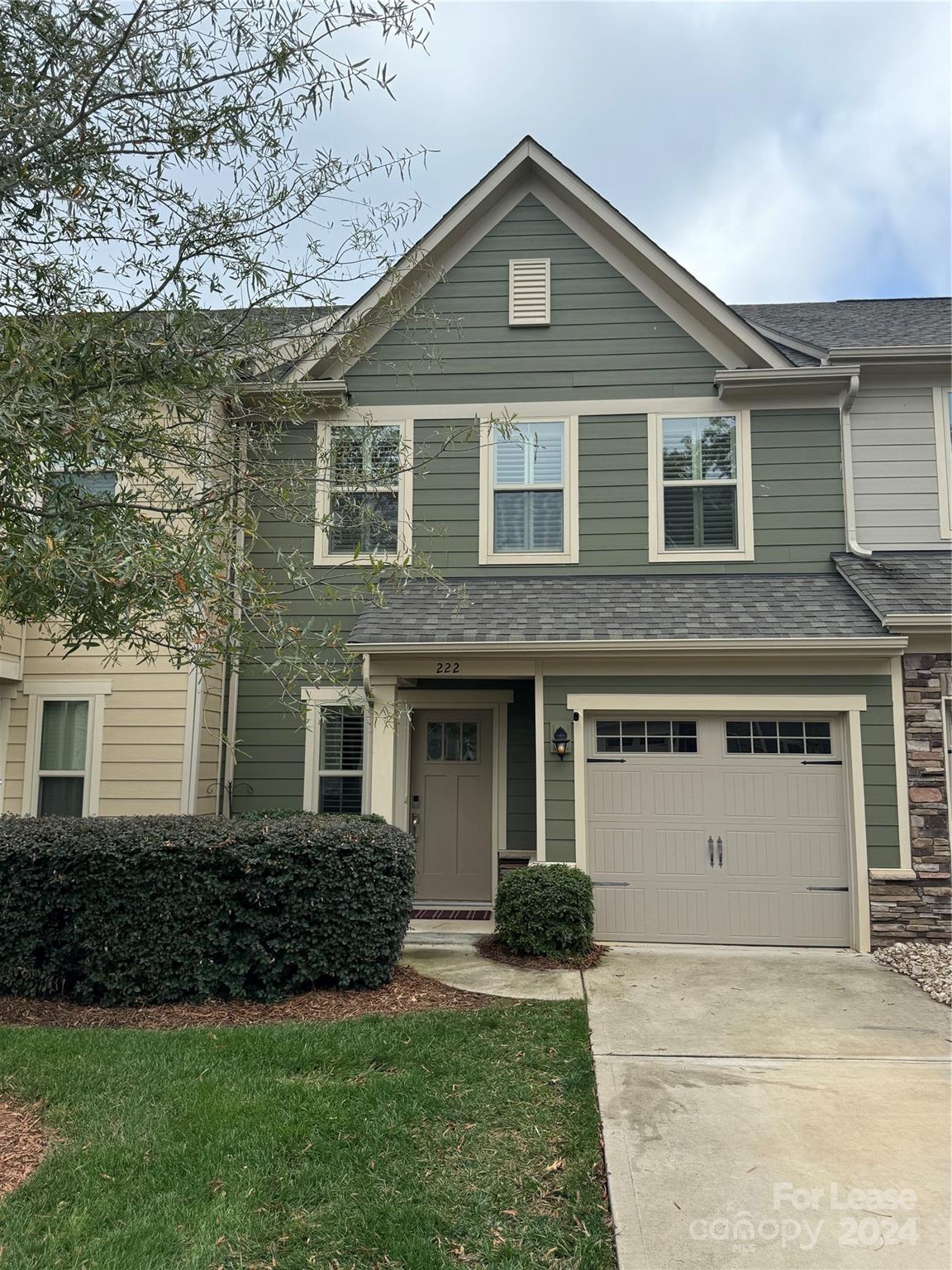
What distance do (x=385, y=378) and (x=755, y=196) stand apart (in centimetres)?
545

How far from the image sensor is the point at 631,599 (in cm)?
902

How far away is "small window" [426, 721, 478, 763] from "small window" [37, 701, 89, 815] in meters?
3.85

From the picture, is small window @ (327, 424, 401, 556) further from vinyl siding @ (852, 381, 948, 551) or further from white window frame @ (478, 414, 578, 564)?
vinyl siding @ (852, 381, 948, 551)

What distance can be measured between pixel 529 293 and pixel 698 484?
3.04m

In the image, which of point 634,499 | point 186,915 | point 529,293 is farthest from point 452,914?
point 529,293

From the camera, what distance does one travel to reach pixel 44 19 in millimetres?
4258

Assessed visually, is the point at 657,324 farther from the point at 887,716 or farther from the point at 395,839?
the point at 395,839

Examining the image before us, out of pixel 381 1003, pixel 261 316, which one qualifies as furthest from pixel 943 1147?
pixel 261 316

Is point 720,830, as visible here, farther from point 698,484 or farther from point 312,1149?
point 312,1149

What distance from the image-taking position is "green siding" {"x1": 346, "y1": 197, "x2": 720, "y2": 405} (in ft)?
32.1

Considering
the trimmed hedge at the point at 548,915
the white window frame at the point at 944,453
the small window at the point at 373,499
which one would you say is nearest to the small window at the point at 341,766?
the small window at the point at 373,499

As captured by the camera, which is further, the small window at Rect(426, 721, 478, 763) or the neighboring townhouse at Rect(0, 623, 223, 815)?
the small window at Rect(426, 721, 478, 763)

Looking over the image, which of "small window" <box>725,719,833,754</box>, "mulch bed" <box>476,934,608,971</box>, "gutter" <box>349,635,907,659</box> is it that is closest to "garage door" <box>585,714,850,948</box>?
"small window" <box>725,719,833,754</box>

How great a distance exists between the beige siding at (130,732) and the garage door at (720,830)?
14.7 ft
